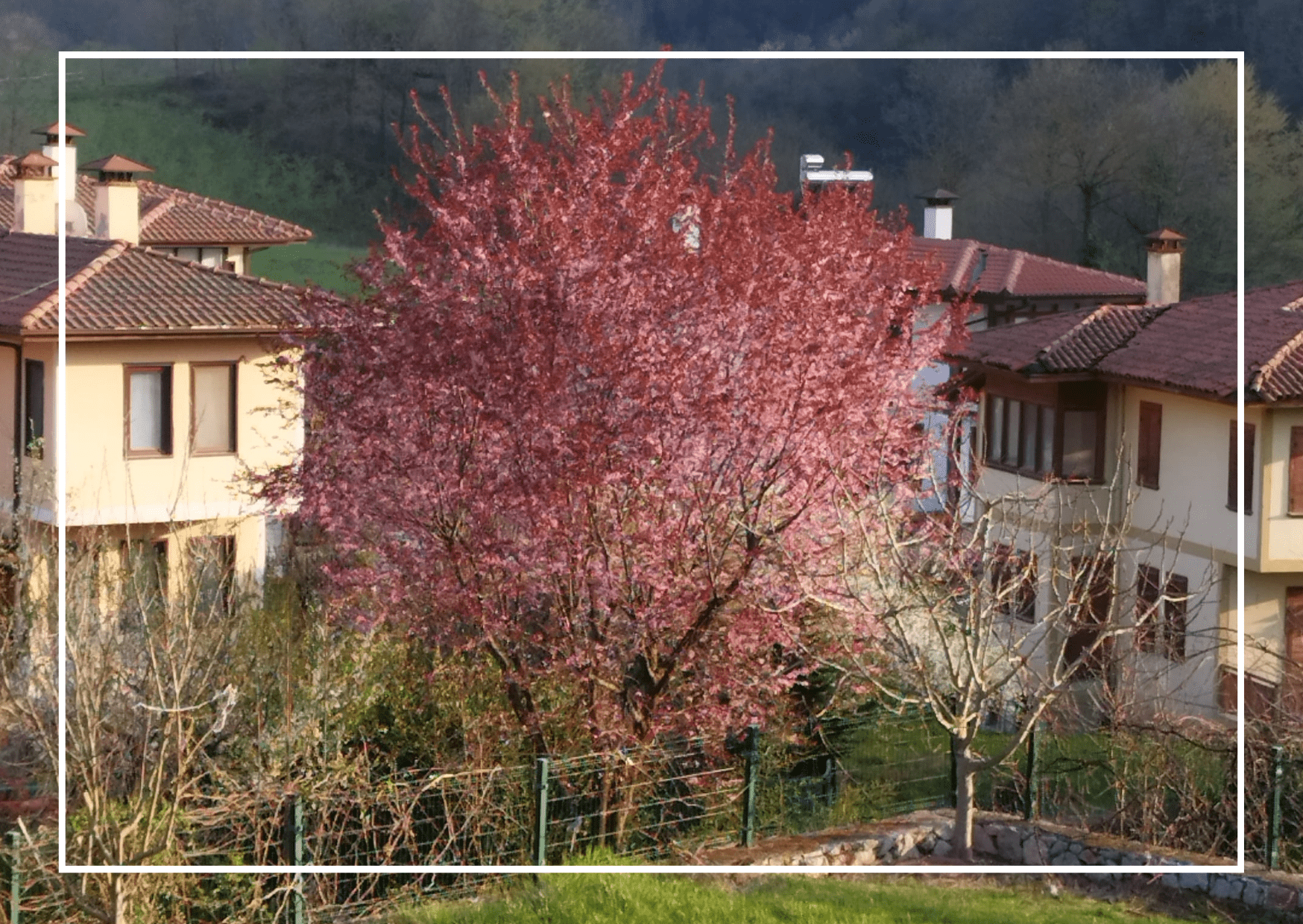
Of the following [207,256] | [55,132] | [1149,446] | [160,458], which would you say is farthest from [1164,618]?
[55,132]

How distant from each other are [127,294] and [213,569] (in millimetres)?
3655

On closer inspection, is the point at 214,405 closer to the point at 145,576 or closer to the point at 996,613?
the point at 145,576

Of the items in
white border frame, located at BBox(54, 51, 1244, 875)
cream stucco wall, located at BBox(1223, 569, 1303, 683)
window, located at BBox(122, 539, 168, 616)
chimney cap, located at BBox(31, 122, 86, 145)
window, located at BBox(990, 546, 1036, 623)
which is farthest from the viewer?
chimney cap, located at BBox(31, 122, 86, 145)

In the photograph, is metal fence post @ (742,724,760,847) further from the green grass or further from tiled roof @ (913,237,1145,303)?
the green grass

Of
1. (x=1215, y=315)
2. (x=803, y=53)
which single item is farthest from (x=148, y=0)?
A: (x=1215, y=315)

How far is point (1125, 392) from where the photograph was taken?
1320 centimetres

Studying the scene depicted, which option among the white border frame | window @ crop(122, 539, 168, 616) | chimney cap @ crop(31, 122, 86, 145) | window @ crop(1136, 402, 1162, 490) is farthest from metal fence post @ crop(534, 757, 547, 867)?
chimney cap @ crop(31, 122, 86, 145)

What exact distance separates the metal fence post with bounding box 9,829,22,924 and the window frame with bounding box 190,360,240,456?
185 inches

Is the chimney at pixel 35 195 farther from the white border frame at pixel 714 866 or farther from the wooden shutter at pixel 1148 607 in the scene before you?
the wooden shutter at pixel 1148 607

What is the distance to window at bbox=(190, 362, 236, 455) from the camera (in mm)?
12664

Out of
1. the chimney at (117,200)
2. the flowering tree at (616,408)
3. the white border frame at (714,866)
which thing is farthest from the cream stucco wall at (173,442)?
the white border frame at (714,866)

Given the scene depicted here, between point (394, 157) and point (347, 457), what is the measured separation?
186cm

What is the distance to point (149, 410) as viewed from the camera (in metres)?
12.4

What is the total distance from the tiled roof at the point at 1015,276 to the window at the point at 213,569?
13.8ft
